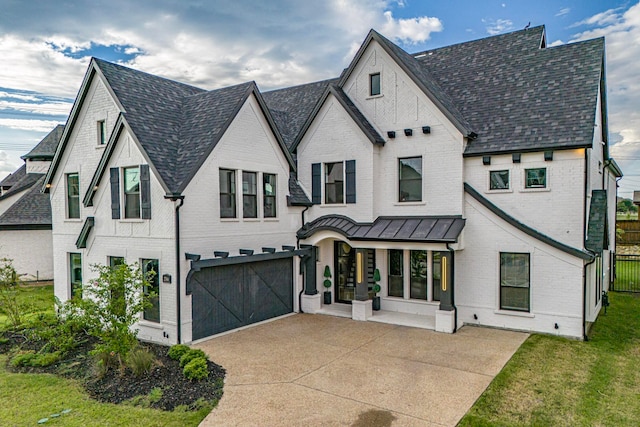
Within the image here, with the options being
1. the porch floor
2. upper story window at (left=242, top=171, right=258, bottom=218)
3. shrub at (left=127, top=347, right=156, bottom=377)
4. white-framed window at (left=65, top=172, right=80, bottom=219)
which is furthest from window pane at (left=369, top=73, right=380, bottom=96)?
shrub at (left=127, top=347, right=156, bottom=377)

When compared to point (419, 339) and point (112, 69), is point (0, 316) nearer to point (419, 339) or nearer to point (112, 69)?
point (112, 69)

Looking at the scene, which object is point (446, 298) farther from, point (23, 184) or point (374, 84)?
point (23, 184)

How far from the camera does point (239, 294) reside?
13.4 m

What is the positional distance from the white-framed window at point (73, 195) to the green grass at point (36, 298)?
357 centimetres

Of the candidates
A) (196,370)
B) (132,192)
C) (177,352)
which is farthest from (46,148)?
(196,370)

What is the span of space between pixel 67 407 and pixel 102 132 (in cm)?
927

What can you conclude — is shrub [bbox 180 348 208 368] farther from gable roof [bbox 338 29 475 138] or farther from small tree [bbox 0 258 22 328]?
gable roof [bbox 338 29 475 138]

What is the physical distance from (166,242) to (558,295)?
11.4 metres

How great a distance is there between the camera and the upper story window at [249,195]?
1388 cm

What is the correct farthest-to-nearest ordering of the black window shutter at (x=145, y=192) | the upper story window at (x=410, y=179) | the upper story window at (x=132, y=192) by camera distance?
the upper story window at (x=410, y=179)
the upper story window at (x=132, y=192)
the black window shutter at (x=145, y=192)

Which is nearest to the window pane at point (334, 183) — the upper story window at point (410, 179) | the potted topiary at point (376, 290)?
the upper story window at point (410, 179)

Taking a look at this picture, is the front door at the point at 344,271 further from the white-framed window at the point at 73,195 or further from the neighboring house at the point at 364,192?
the white-framed window at the point at 73,195

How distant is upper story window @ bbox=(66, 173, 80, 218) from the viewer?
15.0 meters

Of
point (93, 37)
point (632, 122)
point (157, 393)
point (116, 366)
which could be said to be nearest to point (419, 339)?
point (157, 393)
